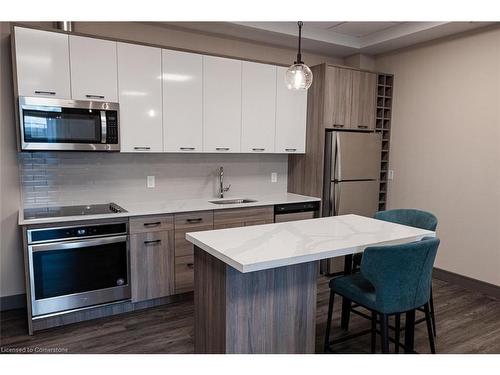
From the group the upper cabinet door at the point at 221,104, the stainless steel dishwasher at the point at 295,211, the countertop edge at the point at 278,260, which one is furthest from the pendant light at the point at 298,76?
the stainless steel dishwasher at the point at 295,211

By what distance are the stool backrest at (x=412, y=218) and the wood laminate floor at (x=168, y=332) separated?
886 mm

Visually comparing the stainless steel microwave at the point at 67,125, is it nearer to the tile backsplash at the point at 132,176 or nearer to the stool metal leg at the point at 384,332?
the tile backsplash at the point at 132,176

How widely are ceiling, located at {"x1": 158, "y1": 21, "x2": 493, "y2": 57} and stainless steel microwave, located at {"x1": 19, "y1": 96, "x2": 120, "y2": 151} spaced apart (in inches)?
49.2

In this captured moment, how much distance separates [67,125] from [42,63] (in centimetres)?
50

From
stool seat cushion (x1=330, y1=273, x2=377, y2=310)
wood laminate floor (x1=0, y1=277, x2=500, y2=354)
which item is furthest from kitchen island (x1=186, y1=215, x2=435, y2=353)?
wood laminate floor (x1=0, y1=277, x2=500, y2=354)

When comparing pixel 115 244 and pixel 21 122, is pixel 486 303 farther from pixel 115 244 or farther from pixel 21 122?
pixel 21 122

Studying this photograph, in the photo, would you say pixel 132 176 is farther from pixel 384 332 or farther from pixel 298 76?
pixel 384 332

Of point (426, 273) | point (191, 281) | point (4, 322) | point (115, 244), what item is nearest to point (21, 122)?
point (115, 244)

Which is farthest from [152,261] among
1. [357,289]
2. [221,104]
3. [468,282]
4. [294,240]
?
[468,282]

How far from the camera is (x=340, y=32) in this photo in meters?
4.23

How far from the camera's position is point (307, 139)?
14.3 ft

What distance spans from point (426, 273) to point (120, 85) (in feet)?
9.08

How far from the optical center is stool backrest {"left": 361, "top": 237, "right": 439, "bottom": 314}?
75.9 inches

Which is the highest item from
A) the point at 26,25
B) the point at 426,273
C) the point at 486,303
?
the point at 26,25
